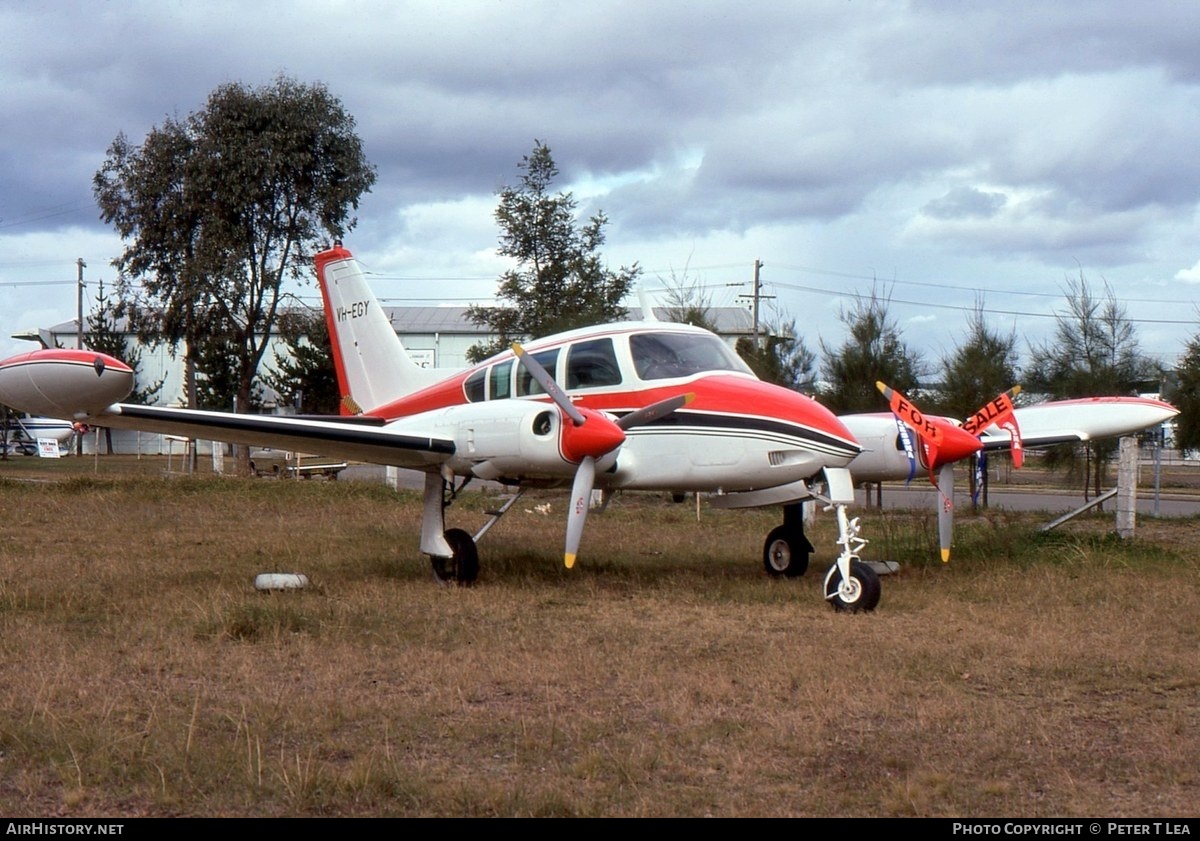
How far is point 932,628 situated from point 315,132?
78.3 feet

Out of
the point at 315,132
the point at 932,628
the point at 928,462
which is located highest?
the point at 315,132

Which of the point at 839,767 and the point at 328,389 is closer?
the point at 839,767

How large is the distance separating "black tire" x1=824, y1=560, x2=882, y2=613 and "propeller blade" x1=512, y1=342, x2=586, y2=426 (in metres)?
2.78

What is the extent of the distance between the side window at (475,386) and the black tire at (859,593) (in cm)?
471

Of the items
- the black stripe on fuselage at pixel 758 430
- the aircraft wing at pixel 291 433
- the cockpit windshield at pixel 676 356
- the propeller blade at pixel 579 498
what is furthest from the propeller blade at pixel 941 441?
the aircraft wing at pixel 291 433

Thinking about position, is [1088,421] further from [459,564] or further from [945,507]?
[459,564]

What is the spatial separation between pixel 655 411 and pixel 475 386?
2915mm

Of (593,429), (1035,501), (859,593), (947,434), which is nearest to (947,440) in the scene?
(947,434)

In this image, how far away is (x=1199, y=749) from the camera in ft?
18.1

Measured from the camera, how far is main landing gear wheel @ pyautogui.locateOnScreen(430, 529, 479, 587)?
11492 mm

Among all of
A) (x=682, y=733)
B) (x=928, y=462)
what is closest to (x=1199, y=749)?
(x=682, y=733)

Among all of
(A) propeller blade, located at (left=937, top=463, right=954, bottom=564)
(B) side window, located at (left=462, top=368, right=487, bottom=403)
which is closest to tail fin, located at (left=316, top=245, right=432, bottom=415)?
(B) side window, located at (left=462, top=368, right=487, bottom=403)

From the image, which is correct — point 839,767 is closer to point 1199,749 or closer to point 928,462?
point 1199,749
